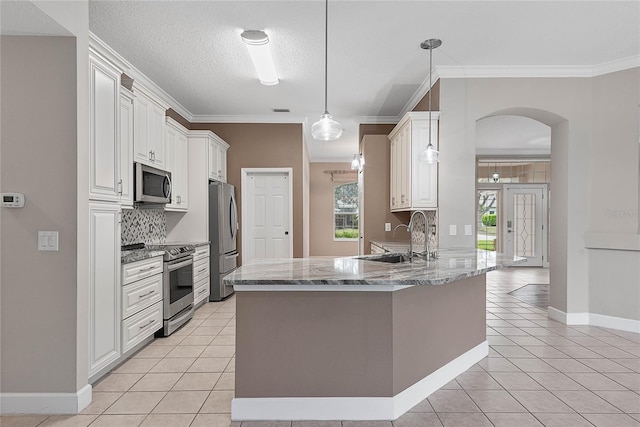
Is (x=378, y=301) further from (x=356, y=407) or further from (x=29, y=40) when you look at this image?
(x=29, y=40)

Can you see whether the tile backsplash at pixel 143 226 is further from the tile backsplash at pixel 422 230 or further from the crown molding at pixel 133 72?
the tile backsplash at pixel 422 230

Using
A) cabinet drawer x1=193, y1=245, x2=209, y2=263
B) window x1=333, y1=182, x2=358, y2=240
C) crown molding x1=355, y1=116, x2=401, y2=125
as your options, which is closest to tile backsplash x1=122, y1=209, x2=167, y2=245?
cabinet drawer x1=193, y1=245, x2=209, y2=263

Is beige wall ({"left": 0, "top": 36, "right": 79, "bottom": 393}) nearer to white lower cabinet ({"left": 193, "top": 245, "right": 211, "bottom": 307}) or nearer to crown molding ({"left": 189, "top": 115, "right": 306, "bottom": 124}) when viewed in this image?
white lower cabinet ({"left": 193, "top": 245, "right": 211, "bottom": 307})

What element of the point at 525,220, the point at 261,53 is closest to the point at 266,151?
the point at 261,53

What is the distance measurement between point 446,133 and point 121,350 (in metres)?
3.78

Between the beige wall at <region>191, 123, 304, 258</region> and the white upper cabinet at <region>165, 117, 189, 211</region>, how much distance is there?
101 centimetres

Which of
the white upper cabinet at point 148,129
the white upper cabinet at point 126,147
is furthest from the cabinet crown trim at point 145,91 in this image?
the white upper cabinet at point 126,147

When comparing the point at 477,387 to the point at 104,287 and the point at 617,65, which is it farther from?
the point at 617,65

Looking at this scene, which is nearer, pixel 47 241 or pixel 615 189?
pixel 47 241

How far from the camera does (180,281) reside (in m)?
3.98

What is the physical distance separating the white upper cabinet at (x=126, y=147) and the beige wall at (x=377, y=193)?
342 centimetres

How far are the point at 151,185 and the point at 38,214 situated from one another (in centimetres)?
159

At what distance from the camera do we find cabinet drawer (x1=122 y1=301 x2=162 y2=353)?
2.98 m

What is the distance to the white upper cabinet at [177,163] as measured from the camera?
4.55 metres
